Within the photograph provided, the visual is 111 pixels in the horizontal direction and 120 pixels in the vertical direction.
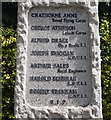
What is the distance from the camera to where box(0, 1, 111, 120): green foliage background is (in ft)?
17.6

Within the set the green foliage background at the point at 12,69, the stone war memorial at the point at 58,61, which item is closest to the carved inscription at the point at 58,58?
the stone war memorial at the point at 58,61

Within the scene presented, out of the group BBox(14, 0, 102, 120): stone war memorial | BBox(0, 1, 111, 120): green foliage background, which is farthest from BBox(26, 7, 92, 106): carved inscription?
BBox(0, 1, 111, 120): green foliage background

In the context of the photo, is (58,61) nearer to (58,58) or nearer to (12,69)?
(58,58)

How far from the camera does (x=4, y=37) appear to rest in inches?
235

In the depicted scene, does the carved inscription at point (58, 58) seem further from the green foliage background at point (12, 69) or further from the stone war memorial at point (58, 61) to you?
the green foliage background at point (12, 69)

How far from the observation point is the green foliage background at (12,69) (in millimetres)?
5371

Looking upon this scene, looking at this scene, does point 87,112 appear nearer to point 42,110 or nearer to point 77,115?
point 77,115

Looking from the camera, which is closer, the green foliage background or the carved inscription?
the carved inscription

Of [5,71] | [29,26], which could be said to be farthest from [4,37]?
[29,26]

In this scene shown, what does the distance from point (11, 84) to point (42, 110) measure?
75.3 inches

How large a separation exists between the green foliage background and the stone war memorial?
160 centimetres

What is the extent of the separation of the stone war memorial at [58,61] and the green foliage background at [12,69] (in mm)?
1600

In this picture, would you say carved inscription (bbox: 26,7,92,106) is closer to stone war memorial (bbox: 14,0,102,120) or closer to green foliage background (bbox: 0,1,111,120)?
stone war memorial (bbox: 14,0,102,120)

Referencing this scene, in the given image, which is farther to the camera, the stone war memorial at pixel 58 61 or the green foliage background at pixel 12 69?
the green foliage background at pixel 12 69
